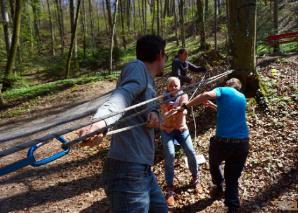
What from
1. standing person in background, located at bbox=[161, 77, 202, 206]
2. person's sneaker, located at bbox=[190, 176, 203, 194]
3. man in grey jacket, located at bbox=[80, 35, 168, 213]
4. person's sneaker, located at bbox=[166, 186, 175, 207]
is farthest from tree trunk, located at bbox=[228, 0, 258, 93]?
man in grey jacket, located at bbox=[80, 35, 168, 213]

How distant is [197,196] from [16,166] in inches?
169

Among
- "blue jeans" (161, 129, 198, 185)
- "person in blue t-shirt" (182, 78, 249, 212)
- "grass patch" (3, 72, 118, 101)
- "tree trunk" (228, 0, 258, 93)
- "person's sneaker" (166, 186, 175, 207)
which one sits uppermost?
"tree trunk" (228, 0, 258, 93)

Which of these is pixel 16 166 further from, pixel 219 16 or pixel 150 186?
pixel 219 16

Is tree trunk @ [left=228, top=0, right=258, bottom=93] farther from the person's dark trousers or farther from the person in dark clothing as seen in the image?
the person's dark trousers

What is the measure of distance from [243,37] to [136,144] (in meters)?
5.53

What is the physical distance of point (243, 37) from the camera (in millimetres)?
7746

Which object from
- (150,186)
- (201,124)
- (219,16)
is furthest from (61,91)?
(219,16)

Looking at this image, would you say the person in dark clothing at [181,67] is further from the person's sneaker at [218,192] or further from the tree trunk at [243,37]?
the person's sneaker at [218,192]

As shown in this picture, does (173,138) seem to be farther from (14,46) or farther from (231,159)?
(14,46)

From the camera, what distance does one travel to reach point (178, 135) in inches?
241

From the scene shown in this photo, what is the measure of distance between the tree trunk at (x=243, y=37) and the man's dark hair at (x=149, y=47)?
516cm

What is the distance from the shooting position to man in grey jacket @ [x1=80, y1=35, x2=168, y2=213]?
2.77 metres

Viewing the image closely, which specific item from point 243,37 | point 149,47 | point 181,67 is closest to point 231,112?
point 149,47

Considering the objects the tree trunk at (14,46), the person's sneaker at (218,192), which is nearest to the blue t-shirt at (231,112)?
the person's sneaker at (218,192)
